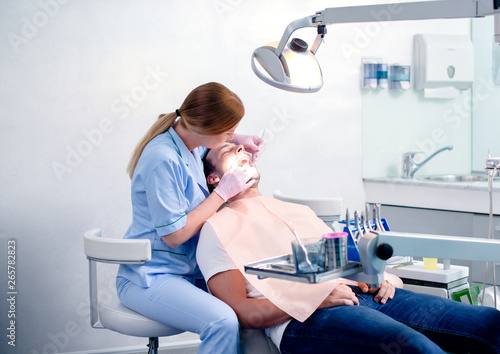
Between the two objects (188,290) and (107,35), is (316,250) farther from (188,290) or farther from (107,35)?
(107,35)

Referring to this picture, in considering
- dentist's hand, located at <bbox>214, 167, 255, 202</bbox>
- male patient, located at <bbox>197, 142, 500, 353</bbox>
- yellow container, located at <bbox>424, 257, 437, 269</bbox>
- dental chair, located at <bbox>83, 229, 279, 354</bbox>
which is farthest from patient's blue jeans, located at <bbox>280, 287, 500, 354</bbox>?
dentist's hand, located at <bbox>214, 167, 255, 202</bbox>

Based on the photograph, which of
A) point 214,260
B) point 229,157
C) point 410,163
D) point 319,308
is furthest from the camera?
point 410,163

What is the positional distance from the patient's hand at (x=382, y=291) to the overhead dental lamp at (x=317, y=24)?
69 centimetres

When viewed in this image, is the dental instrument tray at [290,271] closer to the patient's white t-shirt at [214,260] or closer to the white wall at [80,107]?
the patient's white t-shirt at [214,260]

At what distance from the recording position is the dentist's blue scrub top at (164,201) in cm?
184

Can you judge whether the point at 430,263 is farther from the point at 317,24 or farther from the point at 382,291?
the point at 317,24

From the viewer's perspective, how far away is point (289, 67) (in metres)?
1.52

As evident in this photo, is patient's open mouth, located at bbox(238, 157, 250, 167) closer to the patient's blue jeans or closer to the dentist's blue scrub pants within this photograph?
the dentist's blue scrub pants

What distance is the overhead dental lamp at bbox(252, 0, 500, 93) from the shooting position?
50.3 inches

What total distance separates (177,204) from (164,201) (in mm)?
48

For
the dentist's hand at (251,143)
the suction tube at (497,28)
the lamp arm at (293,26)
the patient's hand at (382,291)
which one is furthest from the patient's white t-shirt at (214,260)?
the suction tube at (497,28)

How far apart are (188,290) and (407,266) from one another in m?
0.84

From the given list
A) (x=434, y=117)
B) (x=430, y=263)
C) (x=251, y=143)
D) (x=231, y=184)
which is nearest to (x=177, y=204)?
(x=231, y=184)

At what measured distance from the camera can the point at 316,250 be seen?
139cm
